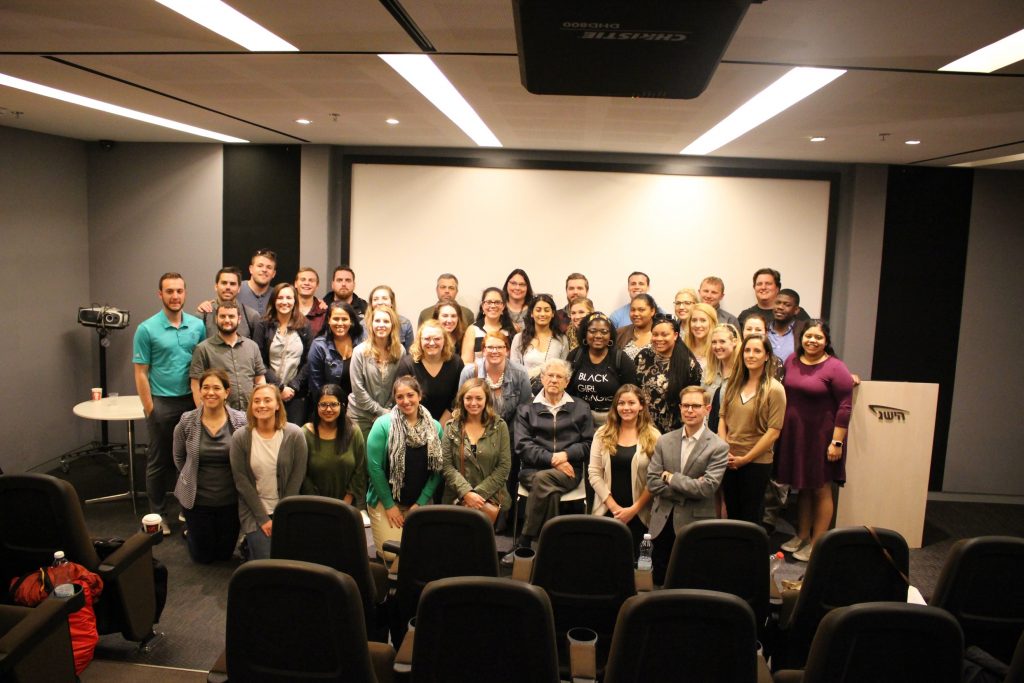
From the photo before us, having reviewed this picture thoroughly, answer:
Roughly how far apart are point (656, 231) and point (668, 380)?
7.77ft

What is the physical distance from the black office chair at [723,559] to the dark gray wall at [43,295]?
5739mm

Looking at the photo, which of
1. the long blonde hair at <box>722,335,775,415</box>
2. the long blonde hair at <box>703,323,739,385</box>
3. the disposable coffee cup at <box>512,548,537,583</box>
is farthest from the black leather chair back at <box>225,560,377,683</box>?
the long blonde hair at <box>703,323,739,385</box>

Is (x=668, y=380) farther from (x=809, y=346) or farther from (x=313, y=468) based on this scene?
(x=313, y=468)

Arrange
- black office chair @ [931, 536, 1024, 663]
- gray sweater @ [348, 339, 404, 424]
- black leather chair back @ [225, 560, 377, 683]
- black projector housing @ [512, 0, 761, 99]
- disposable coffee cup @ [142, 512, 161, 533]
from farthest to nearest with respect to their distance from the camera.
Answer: gray sweater @ [348, 339, 404, 424] < disposable coffee cup @ [142, 512, 161, 533] < black office chair @ [931, 536, 1024, 663] < black leather chair back @ [225, 560, 377, 683] < black projector housing @ [512, 0, 761, 99]

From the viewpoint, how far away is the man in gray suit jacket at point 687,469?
3887 millimetres

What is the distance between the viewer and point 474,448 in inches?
165

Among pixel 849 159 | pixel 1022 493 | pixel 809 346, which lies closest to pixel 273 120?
pixel 809 346

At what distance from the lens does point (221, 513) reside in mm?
4336

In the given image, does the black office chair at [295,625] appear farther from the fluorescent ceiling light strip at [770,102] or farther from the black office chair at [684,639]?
the fluorescent ceiling light strip at [770,102]

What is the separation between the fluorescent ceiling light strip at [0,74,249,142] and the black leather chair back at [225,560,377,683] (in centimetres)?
339

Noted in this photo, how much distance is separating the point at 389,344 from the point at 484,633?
3.12 metres

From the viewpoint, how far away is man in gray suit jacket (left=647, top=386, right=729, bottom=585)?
3887 mm

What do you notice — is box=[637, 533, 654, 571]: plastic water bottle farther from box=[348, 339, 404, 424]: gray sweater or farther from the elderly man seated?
box=[348, 339, 404, 424]: gray sweater

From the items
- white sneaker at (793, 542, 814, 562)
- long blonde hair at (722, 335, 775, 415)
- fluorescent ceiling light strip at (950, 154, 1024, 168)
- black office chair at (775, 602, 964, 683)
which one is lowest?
white sneaker at (793, 542, 814, 562)
